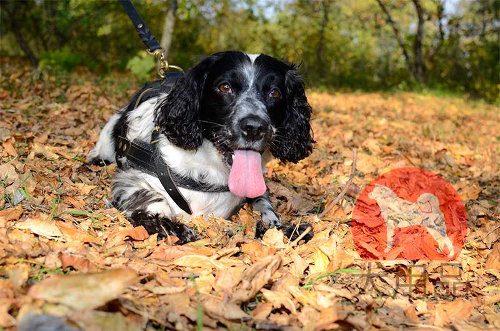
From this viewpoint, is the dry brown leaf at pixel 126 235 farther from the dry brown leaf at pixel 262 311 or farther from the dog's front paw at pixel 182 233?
the dry brown leaf at pixel 262 311

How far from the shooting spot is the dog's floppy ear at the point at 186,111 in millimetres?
3746

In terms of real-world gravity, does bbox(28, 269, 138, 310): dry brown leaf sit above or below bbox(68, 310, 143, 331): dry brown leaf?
above

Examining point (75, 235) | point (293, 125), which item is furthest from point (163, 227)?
point (293, 125)

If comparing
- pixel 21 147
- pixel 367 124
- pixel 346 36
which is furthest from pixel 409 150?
pixel 346 36

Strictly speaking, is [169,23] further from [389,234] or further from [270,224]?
[389,234]

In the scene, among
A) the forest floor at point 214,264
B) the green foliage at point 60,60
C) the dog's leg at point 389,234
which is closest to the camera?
the forest floor at point 214,264

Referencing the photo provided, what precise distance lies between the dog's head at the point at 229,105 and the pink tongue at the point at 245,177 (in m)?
0.03

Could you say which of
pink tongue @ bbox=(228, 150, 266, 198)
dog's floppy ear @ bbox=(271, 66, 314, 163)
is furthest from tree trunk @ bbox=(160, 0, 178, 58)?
pink tongue @ bbox=(228, 150, 266, 198)

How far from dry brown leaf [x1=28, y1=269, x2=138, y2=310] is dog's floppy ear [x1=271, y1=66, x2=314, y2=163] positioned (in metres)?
2.30

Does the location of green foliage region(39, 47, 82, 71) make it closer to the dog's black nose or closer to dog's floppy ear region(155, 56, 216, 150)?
dog's floppy ear region(155, 56, 216, 150)

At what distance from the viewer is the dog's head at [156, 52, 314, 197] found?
142 inches

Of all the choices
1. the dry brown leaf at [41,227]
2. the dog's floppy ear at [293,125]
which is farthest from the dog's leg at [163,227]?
the dog's floppy ear at [293,125]

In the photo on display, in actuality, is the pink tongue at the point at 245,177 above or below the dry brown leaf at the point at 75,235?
above

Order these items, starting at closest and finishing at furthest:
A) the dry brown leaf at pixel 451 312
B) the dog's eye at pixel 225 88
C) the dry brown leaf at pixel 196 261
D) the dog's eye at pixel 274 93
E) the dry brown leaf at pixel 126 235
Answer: the dry brown leaf at pixel 451 312, the dry brown leaf at pixel 196 261, the dry brown leaf at pixel 126 235, the dog's eye at pixel 225 88, the dog's eye at pixel 274 93
